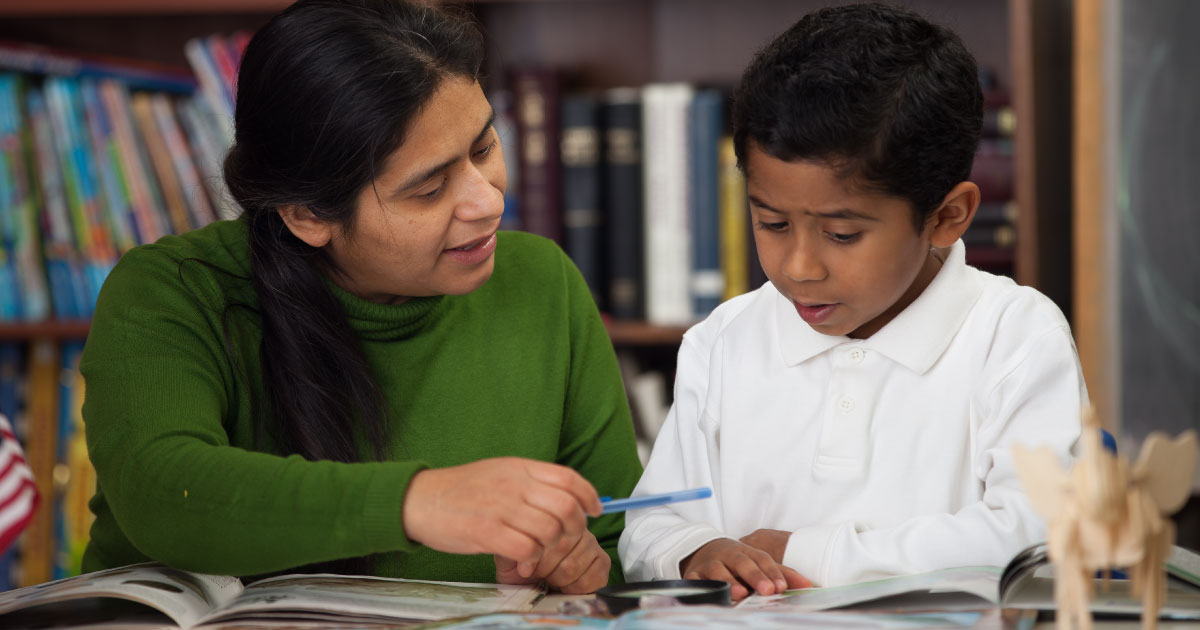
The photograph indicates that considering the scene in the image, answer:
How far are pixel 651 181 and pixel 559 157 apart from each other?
15 cm

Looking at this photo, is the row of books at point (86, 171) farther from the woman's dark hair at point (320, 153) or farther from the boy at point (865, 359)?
the boy at point (865, 359)

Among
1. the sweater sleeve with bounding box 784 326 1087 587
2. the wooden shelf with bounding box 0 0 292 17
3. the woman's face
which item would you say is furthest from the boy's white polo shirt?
the wooden shelf with bounding box 0 0 292 17

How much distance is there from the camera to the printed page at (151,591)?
32.4 inches

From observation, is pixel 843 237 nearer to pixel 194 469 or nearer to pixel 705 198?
pixel 194 469

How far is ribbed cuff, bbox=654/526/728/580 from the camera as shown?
96 centimetres

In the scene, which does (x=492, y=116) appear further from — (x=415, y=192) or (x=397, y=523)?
(x=397, y=523)

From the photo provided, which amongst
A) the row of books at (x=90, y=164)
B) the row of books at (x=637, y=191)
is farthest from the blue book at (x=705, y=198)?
the row of books at (x=90, y=164)

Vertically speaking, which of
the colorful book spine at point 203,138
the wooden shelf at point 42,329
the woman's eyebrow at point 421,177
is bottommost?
the wooden shelf at point 42,329

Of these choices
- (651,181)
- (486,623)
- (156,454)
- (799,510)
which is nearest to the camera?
(486,623)

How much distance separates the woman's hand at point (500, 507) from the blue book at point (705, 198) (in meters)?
0.97

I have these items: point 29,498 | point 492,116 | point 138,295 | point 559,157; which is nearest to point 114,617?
point 29,498

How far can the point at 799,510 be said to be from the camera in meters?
1.02

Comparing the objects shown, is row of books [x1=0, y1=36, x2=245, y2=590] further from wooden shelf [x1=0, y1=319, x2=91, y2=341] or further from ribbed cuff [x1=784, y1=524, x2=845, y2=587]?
ribbed cuff [x1=784, y1=524, x2=845, y2=587]

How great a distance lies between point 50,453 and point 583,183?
3.23ft
